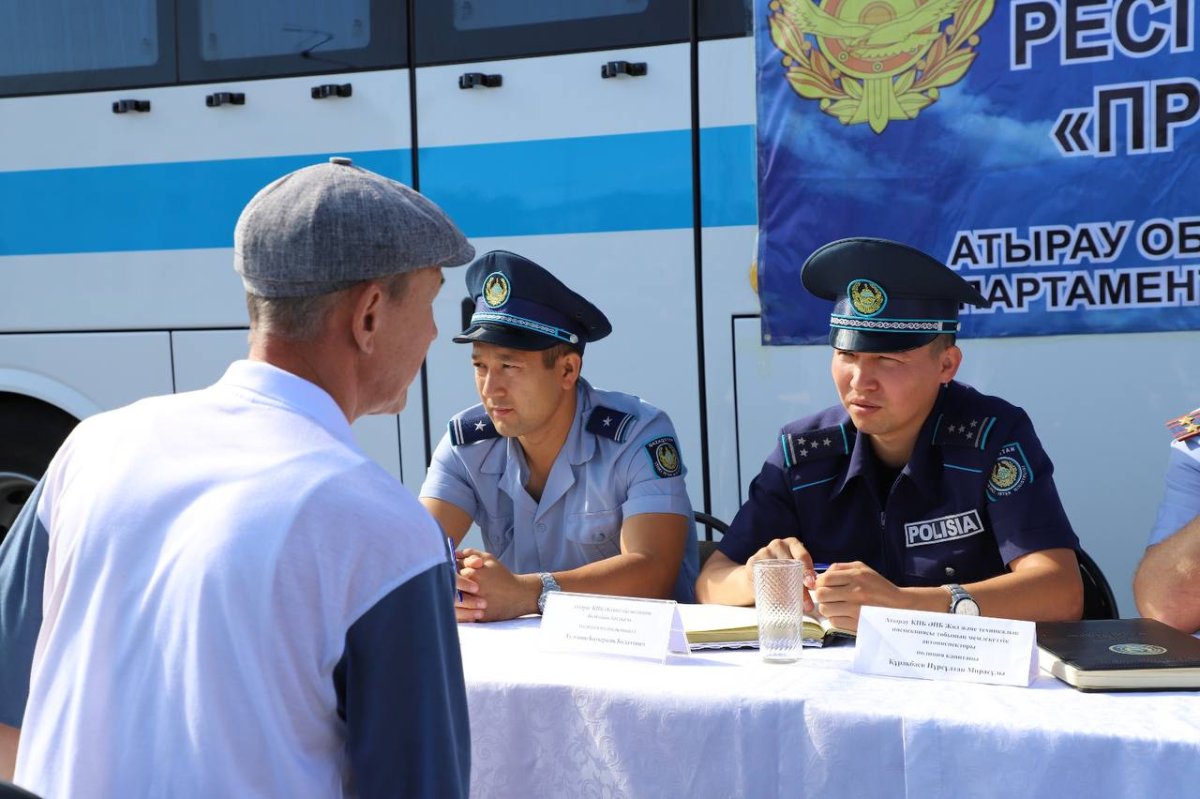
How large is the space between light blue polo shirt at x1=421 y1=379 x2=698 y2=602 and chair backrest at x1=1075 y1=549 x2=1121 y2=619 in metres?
0.79

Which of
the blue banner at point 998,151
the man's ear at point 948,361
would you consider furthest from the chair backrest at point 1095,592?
the blue banner at point 998,151

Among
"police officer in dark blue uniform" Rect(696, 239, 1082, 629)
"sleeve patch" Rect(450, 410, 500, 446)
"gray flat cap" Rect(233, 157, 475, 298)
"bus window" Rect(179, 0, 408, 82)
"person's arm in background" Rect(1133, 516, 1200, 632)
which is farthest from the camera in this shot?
"bus window" Rect(179, 0, 408, 82)

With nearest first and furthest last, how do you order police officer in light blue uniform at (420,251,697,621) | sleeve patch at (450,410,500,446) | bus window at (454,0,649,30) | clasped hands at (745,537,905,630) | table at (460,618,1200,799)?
table at (460,618,1200,799) → clasped hands at (745,537,905,630) → police officer in light blue uniform at (420,251,697,621) → sleeve patch at (450,410,500,446) → bus window at (454,0,649,30)

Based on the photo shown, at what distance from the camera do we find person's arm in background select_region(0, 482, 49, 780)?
1.23 m

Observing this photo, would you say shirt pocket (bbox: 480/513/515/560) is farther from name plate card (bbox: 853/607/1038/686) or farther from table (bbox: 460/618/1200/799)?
name plate card (bbox: 853/607/1038/686)

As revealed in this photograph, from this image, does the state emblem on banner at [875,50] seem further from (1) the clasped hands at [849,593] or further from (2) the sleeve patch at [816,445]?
(1) the clasped hands at [849,593]

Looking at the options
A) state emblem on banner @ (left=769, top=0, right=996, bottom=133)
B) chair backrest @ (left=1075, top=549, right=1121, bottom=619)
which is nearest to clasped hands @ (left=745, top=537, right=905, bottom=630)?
chair backrest @ (left=1075, top=549, right=1121, bottom=619)

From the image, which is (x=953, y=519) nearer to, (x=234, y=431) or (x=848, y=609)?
(x=848, y=609)

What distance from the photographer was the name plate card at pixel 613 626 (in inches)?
72.1

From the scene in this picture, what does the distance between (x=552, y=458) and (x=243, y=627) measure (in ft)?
5.75

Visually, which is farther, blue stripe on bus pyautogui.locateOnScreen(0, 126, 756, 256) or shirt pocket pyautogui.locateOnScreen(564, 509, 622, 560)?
blue stripe on bus pyautogui.locateOnScreen(0, 126, 756, 256)

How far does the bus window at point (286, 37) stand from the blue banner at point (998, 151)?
1.10m

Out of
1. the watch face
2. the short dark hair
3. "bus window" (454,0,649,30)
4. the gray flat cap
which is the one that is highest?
"bus window" (454,0,649,30)

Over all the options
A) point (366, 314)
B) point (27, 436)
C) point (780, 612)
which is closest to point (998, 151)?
point (780, 612)
